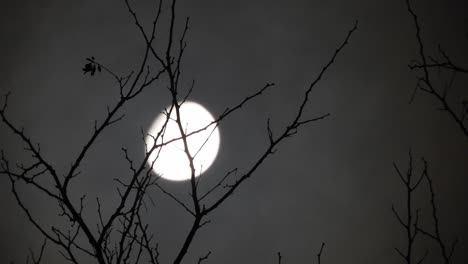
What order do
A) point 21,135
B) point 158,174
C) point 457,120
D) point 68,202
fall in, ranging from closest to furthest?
point 457,120 → point 68,202 → point 21,135 → point 158,174

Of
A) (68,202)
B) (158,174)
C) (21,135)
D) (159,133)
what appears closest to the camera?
(68,202)

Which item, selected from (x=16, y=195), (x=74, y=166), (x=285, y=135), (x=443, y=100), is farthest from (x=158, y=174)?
(x=443, y=100)

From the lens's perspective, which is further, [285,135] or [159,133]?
[159,133]

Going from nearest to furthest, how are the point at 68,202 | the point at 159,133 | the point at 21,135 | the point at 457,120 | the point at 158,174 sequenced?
1. the point at 457,120
2. the point at 68,202
3. the point at 21,135
4. the point at 159,133
5. the point at 158,174

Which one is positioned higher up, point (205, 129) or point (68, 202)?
point (205, 129)

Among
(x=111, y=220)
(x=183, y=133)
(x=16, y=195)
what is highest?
(x=183, y=133)

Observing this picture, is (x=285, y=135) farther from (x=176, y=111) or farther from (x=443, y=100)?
(x=443, y=100)

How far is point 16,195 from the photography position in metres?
2.62

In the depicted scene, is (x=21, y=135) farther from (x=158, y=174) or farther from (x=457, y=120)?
(x=457, y=120)

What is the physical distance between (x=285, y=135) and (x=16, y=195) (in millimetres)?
2027

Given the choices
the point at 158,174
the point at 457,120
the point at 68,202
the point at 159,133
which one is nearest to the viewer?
the point at 457,120

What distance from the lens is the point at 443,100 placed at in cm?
246

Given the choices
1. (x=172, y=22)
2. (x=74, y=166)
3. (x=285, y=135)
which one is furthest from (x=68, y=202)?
(x=285, y=135)

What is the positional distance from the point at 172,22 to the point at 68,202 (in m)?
1.46
